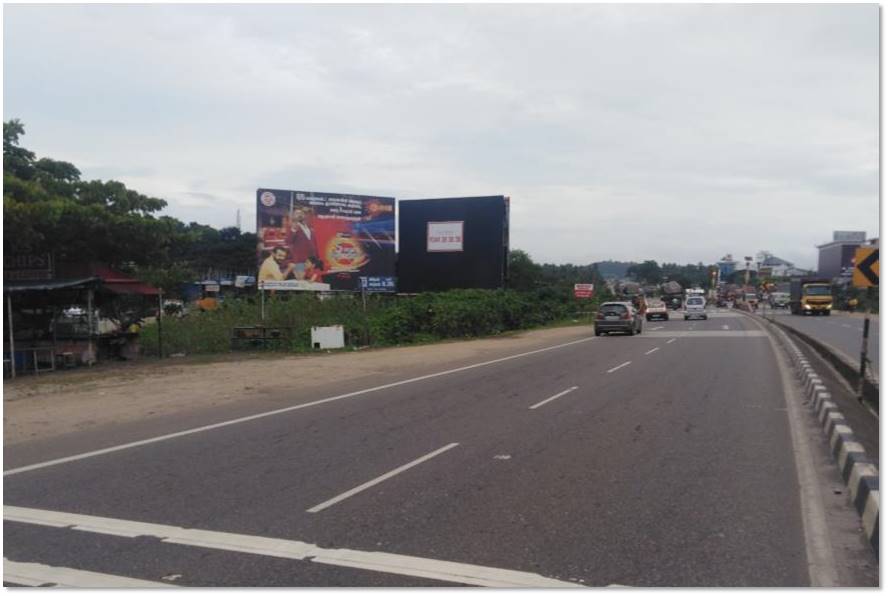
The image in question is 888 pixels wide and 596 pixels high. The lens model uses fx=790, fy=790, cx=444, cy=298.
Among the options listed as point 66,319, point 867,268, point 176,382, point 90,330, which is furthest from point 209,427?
point 66,319

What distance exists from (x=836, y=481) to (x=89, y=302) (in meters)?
18.7

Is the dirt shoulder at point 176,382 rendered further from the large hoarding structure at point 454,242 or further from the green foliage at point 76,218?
the large hoarding structure at point 454,242

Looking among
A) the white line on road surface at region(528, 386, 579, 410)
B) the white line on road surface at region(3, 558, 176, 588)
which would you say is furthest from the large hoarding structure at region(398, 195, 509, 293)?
the white line on road surface at region(3, 558, 176, 588)

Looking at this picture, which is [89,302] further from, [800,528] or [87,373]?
[800,528]

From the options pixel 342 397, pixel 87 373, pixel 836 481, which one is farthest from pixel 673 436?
pixel 87 373

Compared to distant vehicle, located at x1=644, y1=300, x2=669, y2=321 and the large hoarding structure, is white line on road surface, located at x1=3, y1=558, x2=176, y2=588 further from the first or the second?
distant vehicle, located at x1=644, y1=300, x2=669, y2=321

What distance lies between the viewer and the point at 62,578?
516 cm

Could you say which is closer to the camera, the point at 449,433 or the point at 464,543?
the point at 464,543

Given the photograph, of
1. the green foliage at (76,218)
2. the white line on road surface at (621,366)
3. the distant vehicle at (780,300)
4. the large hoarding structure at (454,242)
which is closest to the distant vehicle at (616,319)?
the large hoarding structure at (454,242)

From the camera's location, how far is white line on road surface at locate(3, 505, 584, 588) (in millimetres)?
5039

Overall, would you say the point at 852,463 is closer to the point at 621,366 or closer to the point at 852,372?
the point at 852,372

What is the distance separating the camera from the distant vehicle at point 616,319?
3494 centimetres

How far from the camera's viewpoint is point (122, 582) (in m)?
5.06

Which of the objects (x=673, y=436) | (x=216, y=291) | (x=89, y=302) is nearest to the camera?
(x=673, y=436)
